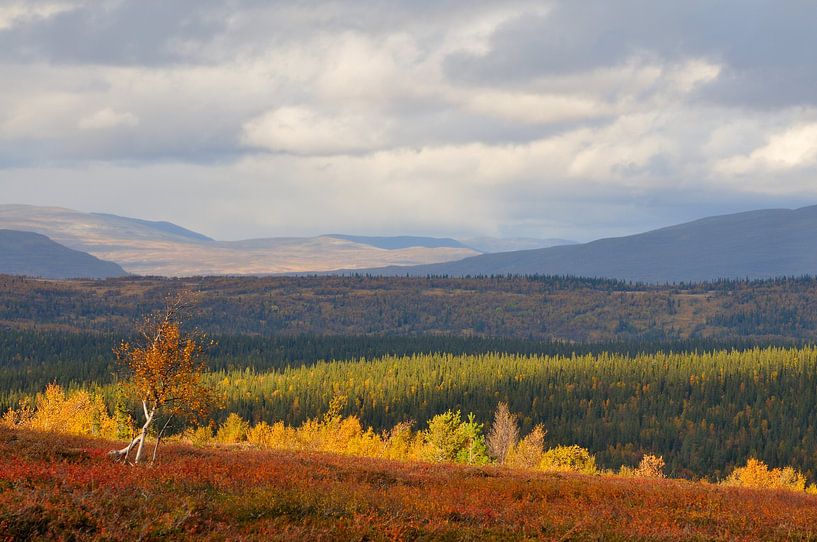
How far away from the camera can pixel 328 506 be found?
2939 cm

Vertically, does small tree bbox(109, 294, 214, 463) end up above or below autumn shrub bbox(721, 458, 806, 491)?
above

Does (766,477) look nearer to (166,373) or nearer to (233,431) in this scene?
(233,431)

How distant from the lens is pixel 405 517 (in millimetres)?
28688

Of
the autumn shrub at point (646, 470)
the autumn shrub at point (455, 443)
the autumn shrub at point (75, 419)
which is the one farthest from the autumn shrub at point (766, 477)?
the autumn shrub at point (75, 419)

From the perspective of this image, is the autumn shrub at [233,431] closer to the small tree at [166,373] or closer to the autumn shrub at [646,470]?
the autumn shrub at [646,470]

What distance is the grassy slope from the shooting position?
24.0m

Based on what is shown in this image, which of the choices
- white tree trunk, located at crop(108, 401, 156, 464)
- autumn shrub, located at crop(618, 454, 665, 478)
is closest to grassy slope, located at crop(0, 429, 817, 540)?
white tree trunk, located at crop(108, 401, 156, 464)


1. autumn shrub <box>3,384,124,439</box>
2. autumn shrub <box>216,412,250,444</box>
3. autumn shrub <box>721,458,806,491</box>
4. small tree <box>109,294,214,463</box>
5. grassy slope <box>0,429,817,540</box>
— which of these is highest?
small tree <box>109,294,214,463</box>

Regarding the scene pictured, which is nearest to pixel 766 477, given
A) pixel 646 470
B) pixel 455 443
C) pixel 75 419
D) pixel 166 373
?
pixel 646 470

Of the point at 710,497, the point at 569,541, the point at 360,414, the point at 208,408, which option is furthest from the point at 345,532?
the point at 360,414

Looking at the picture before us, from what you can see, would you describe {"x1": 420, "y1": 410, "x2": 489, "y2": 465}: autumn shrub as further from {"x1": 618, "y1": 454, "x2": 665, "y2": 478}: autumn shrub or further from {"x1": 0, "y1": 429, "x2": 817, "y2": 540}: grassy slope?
{"x1": 0, "y1": 429, "x2": 817, "y2": 540}: grassy slope

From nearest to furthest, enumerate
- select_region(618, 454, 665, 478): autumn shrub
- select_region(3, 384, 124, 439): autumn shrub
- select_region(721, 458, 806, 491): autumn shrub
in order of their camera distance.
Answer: select_region(3, 384, 124, 439): autumn shrub < select_region(618, 454, 665, 478): autumn shrub < select_region(721, 458, 806, 491): autumn shrub

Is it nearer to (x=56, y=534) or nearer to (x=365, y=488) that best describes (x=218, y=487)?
(x=365, y=488)

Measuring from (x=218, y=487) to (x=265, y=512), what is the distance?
5.79 m
